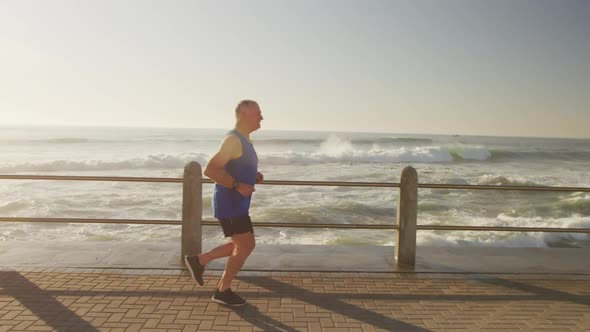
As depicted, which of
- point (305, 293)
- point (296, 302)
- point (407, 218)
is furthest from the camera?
point (407, 218)

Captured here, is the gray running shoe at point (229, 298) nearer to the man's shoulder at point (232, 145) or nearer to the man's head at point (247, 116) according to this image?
the man's shoulder at point (232, 145)

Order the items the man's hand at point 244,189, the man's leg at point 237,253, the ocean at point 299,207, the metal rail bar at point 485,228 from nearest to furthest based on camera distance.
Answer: the man's hand at point 244,189 < the man's leg at point 237,253 < the metal rail bar at point 485,228 < the ocean at point 299,207

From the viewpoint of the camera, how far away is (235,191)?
422 cm

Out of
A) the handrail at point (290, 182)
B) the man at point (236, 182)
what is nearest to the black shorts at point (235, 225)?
the man at point (236, 182)

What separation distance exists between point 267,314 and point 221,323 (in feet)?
1.41

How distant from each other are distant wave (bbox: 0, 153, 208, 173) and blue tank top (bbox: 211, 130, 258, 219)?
91.0 ft

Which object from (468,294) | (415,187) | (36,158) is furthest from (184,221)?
(36,158)

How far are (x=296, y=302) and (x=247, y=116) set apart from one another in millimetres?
1799

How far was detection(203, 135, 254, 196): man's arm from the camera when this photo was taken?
406cm

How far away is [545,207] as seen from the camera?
17.7 meters

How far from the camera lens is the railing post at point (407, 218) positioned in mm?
5660

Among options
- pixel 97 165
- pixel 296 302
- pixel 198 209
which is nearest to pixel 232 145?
pixel 296 302

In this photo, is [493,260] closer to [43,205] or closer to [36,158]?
[43,205]

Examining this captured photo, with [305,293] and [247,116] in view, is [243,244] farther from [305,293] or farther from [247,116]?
[247,116]
